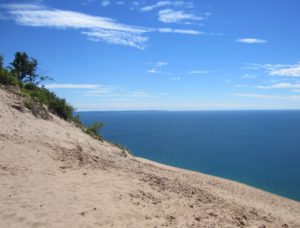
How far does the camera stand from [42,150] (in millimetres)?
17359

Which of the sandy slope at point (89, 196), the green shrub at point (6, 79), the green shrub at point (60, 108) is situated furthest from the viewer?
the green shrub at point (60, 108)

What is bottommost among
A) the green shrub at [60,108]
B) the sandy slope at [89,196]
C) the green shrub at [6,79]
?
the sandy slope at [89,196]

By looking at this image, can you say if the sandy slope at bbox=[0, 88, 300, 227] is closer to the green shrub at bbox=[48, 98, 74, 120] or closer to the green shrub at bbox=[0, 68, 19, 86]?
the green shrub at bbox=[0, 68, 19, 86]

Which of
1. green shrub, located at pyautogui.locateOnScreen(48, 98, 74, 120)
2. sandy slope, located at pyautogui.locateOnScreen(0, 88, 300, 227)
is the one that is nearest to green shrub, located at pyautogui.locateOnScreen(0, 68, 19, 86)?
green shrub, located at pyautogui.locateOnScreen(48, 98, 74, 120)

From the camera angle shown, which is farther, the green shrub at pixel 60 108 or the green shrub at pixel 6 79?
the green shrub at pixel 60 108

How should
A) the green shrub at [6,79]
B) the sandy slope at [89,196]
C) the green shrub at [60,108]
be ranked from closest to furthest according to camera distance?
the sandy slope at [89,196] < the green shrub at [6,79] < the green shrub at [60,108]

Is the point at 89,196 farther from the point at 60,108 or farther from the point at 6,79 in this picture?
the point at 60,108

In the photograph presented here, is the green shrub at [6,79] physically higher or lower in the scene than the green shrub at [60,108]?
higher

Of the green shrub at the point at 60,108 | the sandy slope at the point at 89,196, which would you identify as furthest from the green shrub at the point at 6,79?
the sandy slope at the point at 89,196

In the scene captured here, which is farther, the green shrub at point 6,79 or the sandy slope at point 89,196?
the green shrub at point 6,79

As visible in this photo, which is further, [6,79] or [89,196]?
[6,79]

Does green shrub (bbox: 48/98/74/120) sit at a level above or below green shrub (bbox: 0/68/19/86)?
below

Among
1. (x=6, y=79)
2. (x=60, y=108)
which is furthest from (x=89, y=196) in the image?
(x=60, y=108)

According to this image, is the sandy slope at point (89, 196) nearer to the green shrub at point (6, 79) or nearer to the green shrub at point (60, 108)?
the green shrub at point (6, 79)
